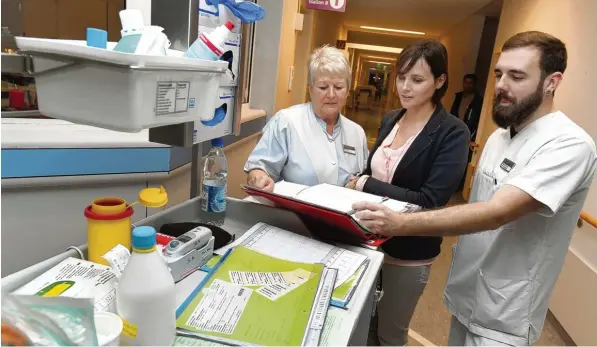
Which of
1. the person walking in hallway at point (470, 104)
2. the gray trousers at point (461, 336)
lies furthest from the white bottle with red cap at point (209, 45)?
the person walking in hallway at point (470, 104)

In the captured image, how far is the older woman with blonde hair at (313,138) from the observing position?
5.03 feet

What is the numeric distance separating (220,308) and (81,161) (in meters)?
0.99

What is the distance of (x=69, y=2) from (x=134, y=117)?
1377 millimetres

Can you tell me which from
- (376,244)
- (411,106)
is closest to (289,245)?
(376,244)

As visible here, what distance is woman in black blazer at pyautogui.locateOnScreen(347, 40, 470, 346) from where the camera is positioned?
1408 mm

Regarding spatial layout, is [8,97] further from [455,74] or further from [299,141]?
[455,74]

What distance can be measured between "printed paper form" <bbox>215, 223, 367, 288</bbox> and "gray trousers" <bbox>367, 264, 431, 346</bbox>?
0.49m

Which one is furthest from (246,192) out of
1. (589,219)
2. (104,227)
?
(589,219)

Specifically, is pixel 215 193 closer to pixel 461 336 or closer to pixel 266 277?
pixel 266 277

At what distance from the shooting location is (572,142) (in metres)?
1.15

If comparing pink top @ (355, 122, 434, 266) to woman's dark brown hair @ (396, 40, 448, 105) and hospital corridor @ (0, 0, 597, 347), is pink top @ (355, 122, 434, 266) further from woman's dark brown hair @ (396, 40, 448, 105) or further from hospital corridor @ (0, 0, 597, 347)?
woman's dark brown hair @ (396, 40, 448, 105)

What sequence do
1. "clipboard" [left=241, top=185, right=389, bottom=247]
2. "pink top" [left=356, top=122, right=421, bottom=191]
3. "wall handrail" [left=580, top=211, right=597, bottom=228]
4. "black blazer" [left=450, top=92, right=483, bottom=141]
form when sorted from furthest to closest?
"black blazer" [left=450, top=92, right=483, bottom=141]
"wall handrail" [left=580, top=211, right=597, bottom=228]
"pink top" [left=356, top=122, right=421, bottom=191]
"clipboard" [left=241, top=185, right=389, bottom=247]

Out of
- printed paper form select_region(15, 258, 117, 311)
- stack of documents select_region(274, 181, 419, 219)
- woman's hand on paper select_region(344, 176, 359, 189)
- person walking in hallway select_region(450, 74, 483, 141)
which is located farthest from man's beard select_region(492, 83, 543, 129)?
person walking in hallway select_region(450, 74, 483, 141)

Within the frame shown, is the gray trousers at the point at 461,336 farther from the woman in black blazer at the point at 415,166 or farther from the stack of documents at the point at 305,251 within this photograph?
the stack of documents at the point at 305,251
